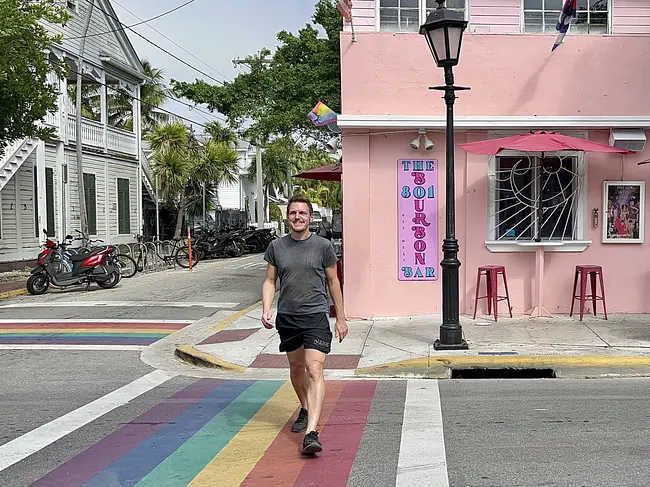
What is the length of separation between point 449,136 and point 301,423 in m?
4.55

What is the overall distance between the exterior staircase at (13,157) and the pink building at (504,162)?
1351 centimetres

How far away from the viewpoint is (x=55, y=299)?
1648cm

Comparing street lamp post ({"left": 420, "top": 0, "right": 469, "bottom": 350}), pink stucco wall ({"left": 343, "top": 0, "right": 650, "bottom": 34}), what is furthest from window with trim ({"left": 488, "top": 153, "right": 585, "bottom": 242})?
street lamp post ({"left": 420, "top": 0, "right": 469, "bottom": 350})

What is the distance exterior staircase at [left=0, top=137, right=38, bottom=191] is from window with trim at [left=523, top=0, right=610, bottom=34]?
15.3 metres

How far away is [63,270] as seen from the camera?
1762cm

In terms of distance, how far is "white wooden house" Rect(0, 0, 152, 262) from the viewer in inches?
898

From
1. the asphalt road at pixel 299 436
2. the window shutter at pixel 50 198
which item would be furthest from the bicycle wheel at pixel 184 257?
the asphalt road at pixel 299 436

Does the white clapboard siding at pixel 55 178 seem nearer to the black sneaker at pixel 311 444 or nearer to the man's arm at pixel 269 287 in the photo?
the man's arm at pixel 269 287

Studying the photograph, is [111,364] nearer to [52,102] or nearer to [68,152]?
[52,102]

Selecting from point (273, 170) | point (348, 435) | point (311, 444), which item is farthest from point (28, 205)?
point (273, 170)

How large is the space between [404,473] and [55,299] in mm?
13169

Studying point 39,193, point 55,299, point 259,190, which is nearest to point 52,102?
point 55,299

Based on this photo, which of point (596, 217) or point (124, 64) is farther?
point (124, 64)

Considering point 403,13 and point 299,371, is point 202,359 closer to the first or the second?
point 299,371
